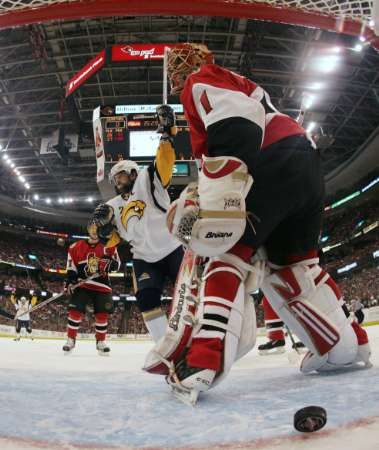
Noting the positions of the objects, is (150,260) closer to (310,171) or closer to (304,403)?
(310,171)

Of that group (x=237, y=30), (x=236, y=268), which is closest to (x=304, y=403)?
(x=236, y=268)

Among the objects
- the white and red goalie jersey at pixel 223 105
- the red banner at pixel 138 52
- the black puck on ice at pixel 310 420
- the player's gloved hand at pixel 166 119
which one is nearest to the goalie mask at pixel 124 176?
the player's gloved hand at pixel 166 119

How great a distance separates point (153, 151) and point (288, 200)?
213 inches

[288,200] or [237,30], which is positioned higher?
[237,30]

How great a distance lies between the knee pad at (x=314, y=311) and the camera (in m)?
1.31

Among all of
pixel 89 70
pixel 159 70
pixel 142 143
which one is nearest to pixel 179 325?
pixel 142 143

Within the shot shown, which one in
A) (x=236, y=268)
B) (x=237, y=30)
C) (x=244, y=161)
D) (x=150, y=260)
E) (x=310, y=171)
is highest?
(x=237, y=30)

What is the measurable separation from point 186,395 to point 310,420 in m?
0.44

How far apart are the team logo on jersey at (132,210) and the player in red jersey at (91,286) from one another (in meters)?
1.68

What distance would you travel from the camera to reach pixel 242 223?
0.98 meters

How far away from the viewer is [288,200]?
3.86ft

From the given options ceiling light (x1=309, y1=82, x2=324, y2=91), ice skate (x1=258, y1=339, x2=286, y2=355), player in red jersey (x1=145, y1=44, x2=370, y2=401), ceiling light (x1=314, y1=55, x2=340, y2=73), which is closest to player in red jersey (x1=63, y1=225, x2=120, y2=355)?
ice skate (x1=258, y1=339, x2=286, y2=355)

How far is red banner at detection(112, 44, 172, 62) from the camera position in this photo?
7.08m

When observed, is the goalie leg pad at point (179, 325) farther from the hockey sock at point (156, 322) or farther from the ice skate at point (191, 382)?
the hockey sock at point (156, 322)
